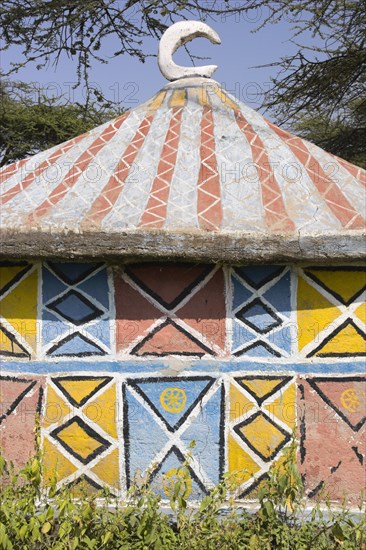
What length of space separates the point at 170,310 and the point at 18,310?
73 centimetres

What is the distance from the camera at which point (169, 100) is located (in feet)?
13.1

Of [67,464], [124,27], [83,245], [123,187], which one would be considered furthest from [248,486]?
[124,27]

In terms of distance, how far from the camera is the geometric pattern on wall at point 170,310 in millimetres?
3094

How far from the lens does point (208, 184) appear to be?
3.28 meters

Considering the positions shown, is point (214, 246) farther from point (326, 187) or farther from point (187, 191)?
point (326, 187)

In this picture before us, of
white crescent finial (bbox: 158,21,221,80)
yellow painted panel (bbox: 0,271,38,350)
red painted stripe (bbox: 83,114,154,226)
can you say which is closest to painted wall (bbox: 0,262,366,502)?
yellow painted panel (bbox: 0,271,38,350)

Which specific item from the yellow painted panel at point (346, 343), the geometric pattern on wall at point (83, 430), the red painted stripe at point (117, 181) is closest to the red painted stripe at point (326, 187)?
the yellow painted panel at point (346, 343)

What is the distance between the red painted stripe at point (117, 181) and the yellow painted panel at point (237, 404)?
991mm

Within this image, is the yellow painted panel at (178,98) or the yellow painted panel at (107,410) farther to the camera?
the yellow painted panel at (178,98)

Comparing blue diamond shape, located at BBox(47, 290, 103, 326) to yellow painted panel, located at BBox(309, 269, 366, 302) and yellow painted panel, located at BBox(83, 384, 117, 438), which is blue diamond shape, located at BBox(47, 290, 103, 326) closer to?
yellow painted panel, located at BBox(83, 384, 117, 438)

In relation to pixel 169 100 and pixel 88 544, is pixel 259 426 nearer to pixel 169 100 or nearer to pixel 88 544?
pixel 88 544

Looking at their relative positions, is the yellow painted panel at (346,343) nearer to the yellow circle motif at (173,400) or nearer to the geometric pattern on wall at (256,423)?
the geometric pattern on wall at (256,423)

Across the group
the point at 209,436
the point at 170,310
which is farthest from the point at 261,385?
the point at 170,310

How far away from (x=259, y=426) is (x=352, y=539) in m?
0.67
